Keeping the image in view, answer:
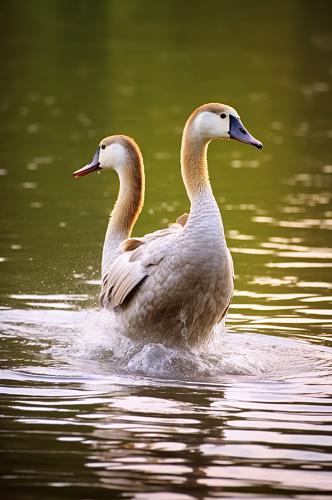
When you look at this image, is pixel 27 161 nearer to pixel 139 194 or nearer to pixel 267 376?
pixel 139 194

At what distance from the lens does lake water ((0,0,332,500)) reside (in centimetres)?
613

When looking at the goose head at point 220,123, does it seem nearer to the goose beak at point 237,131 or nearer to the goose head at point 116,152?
the goose beak at point 237,131

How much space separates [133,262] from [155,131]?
13.7m

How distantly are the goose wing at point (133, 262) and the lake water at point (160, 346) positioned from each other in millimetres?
425

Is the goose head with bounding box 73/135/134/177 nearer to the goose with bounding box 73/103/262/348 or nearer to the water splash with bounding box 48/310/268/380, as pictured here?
the goose with bounding box 73/103/262/348

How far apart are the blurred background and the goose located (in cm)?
233

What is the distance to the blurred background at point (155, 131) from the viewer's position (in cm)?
1262

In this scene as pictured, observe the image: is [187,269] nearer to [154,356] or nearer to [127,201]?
[154,356]

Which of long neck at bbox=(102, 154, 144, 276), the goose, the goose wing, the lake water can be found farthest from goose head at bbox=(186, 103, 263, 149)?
the lake water

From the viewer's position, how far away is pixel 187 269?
7777mm

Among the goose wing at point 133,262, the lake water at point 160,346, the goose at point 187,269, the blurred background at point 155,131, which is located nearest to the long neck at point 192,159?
the goose at point 187,269

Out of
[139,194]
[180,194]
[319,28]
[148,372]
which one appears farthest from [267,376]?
[319,28]

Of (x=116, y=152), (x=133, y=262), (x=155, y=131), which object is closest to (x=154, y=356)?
(x=133, y=262)

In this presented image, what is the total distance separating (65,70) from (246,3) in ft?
110
